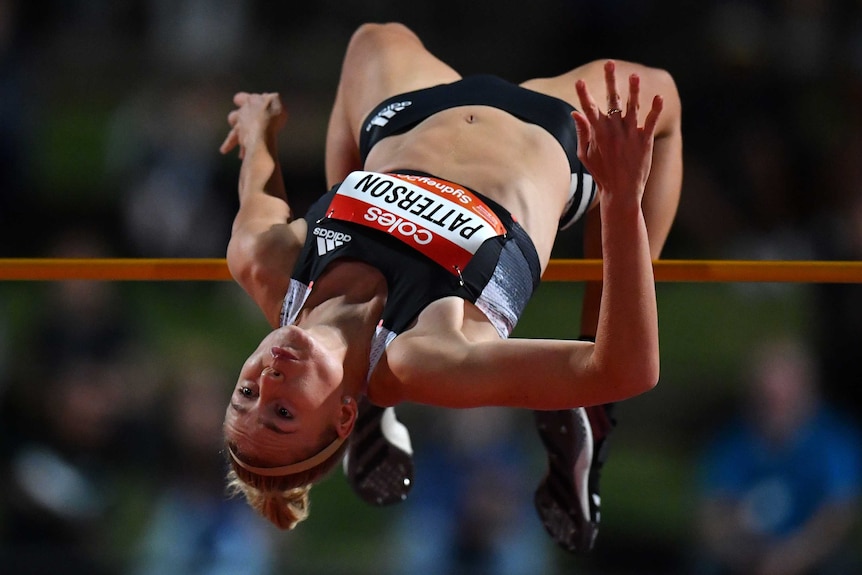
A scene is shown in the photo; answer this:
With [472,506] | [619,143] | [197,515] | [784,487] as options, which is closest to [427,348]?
[619,143]

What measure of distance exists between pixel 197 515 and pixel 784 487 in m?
2.24

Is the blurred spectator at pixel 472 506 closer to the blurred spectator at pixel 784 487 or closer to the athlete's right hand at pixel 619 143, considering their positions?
the blurred spectator at pixel 784 487

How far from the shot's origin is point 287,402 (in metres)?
2.65

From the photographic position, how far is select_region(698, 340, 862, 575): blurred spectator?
182 inches

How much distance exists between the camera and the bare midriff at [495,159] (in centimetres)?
296

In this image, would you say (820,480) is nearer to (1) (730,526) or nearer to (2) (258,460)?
(1) (730,526)

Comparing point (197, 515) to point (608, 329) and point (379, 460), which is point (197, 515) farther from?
point (608, 329)

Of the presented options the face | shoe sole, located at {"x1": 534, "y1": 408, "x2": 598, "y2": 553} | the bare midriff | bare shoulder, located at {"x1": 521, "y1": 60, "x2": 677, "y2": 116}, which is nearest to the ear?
the face

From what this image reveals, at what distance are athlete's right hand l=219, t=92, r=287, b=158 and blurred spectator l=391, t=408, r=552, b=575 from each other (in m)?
2.01

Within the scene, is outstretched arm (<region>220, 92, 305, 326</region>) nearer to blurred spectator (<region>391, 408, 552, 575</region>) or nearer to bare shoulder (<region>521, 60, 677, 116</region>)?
bare shoulder (<region>521, 60, 677, 116</region>)

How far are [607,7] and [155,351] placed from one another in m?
2.78

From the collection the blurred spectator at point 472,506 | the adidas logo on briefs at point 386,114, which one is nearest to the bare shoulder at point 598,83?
the adidas logo on briefs at point 386,114

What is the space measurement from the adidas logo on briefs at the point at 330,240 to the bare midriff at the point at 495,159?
0.26 meters

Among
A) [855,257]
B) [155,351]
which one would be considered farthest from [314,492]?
[855,257]
